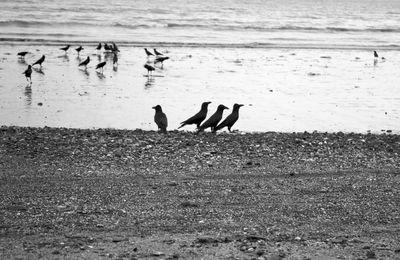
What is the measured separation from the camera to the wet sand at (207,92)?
1455 cm

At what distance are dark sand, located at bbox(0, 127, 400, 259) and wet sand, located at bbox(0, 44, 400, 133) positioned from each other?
2253 millimetres

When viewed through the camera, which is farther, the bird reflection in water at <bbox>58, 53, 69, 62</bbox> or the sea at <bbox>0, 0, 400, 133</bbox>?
the bird reflection in water at <bbox>58, 53, 69, 62</bbox>

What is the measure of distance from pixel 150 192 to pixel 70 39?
27.1 m

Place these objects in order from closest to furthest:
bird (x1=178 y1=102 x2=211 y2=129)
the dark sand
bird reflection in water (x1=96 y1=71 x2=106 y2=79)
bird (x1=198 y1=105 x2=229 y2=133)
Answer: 1. the dark sand
2. bird (x1=198 y1=105 x2=229 y2=133)
3. bird (x1=178 y1=102 x2=211 y2=129)
4. bird reflection in water (x1=96 y1=71 x2=106 y2=79)

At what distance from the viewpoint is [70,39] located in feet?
113

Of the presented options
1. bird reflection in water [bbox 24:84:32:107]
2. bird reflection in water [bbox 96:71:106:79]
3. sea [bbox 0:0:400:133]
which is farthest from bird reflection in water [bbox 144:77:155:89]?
bird reflection in water [bbox 24:84:32:107]

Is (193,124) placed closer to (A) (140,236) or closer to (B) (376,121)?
(B) (376,121)

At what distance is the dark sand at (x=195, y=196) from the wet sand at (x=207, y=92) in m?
2.25

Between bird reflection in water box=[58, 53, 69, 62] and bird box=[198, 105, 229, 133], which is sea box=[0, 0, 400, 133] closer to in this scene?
bird reflection in water box=[58, 53, 69, 62]

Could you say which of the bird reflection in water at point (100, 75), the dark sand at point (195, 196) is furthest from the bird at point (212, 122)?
the bird reflection in water at point (100, 75)

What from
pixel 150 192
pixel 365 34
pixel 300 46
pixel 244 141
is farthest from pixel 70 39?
pixel 150 192

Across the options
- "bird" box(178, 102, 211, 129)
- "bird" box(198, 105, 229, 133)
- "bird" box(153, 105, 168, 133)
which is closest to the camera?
"bird" box(153, 105, 168, 133)

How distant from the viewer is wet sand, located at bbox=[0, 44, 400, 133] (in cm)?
1455

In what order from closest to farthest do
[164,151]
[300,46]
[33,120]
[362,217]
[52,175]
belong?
1. [362,217]
2. [52,175]
3. [164,151]
4. [33,120]
5. [300,46]
